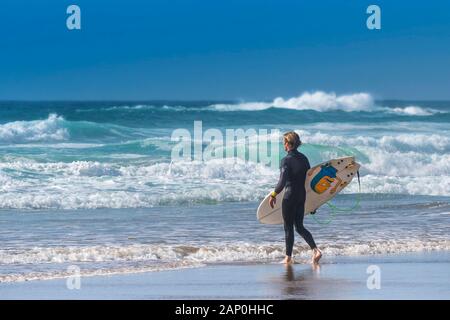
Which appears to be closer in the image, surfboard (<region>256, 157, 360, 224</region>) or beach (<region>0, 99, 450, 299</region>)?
beach (<region>0, 99, 450, 299</region>)

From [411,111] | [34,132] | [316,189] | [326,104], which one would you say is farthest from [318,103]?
[316,189]

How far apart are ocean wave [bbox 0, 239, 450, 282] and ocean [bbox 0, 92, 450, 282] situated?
0.01 metres

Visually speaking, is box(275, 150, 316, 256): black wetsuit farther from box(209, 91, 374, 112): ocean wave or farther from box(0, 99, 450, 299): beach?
box(209, 91, 374, 112): ocean wave

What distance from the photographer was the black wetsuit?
9.90 metres

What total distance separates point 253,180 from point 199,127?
20.4 metres

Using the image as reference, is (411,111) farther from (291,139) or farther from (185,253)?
(291,139)

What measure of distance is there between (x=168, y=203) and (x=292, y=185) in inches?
312

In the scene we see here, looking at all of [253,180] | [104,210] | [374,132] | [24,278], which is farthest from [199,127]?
[24,278]

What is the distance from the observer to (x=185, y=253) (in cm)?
1105

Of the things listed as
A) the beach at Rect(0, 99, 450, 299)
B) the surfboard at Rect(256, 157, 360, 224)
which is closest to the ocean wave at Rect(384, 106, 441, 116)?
the beach at Rect(0, 99, 450, 299)

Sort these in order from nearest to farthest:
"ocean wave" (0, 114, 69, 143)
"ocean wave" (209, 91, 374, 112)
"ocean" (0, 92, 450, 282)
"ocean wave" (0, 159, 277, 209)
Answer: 1. "ocean" (0, 92, 450, 282)
2. "ocean wave" (0, 159, 277, 209)
3. "ocean wave" (0, 114, 69, 143)
4. "ocean wave" (209, 91, 374, 112)

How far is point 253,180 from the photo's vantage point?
21.5 m
